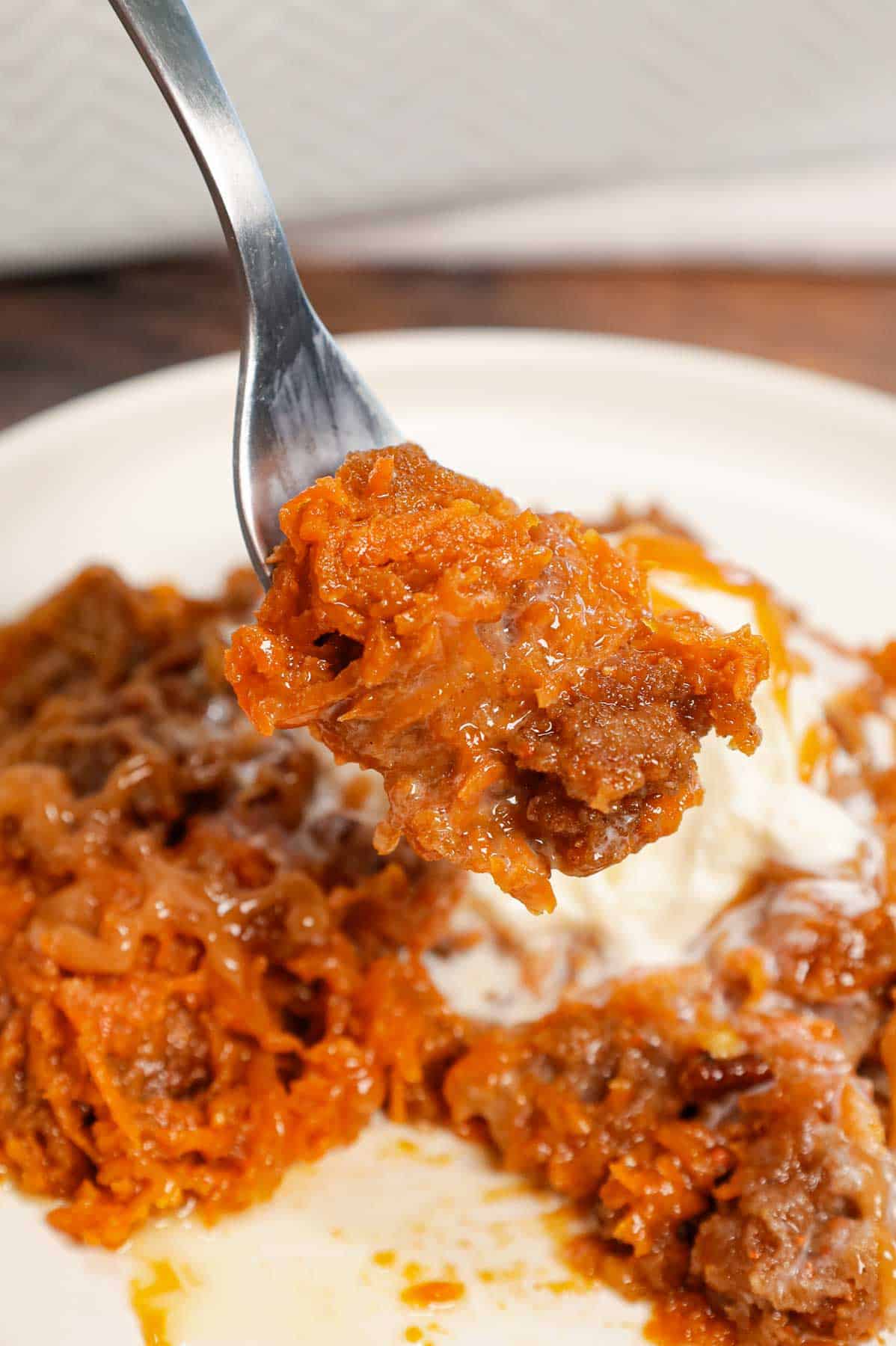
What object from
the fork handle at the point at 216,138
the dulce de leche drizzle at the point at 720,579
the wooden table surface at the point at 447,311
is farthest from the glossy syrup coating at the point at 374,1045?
the wooden table surface at the point at 447,311

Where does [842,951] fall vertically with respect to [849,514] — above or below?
below

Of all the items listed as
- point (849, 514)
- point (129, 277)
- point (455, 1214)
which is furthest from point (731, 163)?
point (455, 1214)

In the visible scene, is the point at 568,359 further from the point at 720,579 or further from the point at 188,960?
the point at 188,960

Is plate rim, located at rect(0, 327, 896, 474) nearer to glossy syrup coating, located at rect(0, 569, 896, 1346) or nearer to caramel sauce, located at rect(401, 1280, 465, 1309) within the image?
glossy syrup coating, located at rect(0, 569, 896, 1346)

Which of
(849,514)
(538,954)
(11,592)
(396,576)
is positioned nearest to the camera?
(396,576)

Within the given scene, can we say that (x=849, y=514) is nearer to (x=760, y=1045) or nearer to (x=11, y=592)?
(x=760, y=1045)

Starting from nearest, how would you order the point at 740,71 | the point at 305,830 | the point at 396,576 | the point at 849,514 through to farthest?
the point at 396,576 < the point at 305,830 < the point at 849,514 < the point at 740,71

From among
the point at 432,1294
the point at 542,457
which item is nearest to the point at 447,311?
the point at 542,457
